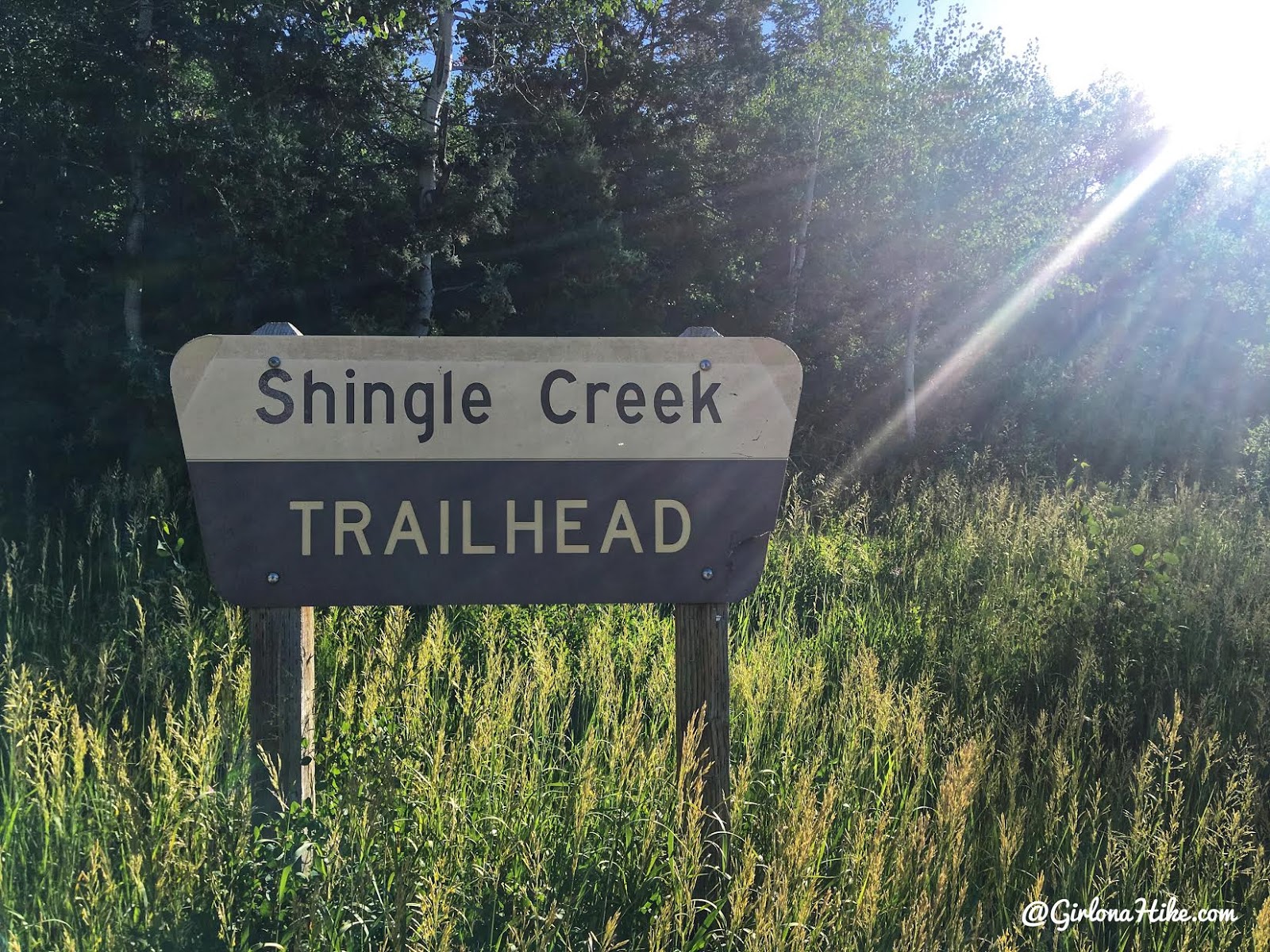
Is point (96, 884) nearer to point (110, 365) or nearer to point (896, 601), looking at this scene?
point (896, 601)

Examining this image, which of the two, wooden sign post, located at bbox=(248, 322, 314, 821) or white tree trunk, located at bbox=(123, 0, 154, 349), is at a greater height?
white tree trunk, located at bbox=(123, 0, 154, 349)

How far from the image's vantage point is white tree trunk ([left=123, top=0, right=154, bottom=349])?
29.9 feet

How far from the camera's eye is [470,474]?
183cm

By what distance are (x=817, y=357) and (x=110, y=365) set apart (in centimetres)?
1153

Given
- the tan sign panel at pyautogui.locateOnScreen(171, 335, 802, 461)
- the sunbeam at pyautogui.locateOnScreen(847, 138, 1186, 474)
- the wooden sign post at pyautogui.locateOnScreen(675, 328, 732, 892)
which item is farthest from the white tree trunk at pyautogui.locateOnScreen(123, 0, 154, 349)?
the sunbeam at pyautogui.locateOnScreen(847, 138, 1186, 474)

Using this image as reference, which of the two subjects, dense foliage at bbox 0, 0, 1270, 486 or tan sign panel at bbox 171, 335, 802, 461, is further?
dense foliage at bbox 0, 0, 1270, 486

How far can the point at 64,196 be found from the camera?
10008 millimetres

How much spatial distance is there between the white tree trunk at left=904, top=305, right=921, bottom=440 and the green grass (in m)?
11.6

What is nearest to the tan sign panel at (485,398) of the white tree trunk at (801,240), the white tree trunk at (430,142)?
the white tree trunk at (430,142)

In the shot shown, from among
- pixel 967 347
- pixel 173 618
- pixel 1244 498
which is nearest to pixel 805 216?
pixel 967 347

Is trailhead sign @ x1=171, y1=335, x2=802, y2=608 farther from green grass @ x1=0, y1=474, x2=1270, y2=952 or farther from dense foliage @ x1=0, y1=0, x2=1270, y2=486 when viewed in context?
dense foliage @ x1=0, y1=0, x2=1270, y2=486

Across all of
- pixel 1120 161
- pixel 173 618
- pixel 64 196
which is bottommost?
pixel 173 618

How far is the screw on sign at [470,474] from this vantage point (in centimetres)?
178

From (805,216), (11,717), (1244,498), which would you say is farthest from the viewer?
(805,216)
